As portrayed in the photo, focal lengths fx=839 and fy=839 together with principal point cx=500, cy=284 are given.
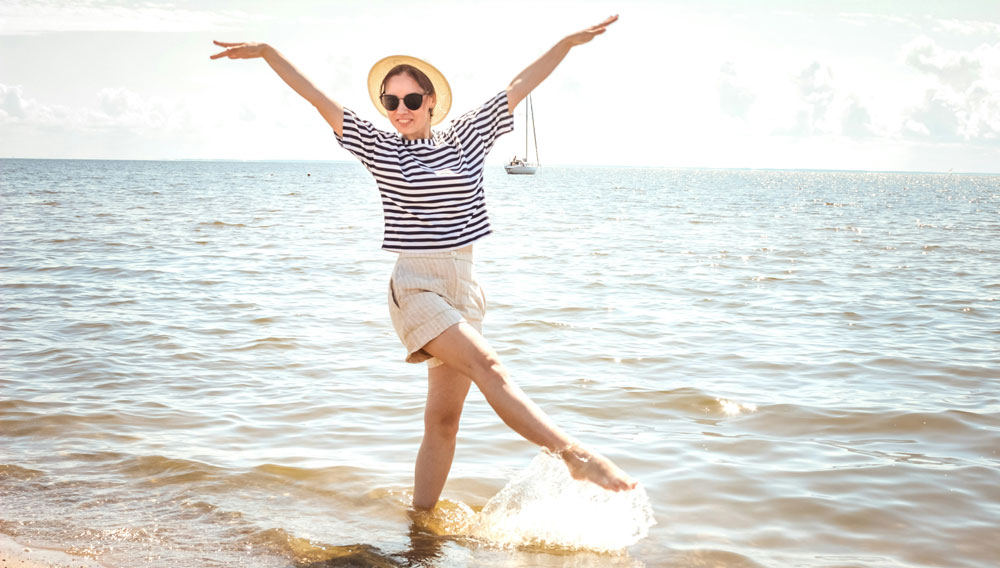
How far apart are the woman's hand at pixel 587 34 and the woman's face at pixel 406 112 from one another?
0.79 meters

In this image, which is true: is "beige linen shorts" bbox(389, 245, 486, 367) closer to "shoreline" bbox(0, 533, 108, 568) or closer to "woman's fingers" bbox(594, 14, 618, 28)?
"woman's fingers" bbox(594, 14, 618, 28)

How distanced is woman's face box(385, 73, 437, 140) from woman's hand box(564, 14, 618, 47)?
790 mm

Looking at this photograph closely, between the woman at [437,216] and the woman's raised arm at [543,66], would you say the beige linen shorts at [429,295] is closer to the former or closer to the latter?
the woman at [437,216]

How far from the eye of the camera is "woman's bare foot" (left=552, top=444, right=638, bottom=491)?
3346 mm

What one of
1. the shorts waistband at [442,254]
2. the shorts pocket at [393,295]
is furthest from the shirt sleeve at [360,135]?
the shorts pocket at [393,295]

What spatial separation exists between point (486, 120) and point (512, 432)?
2.79 meters

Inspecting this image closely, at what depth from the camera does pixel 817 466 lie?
536cm

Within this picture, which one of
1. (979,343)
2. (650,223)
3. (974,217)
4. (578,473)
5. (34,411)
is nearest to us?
(578,473)

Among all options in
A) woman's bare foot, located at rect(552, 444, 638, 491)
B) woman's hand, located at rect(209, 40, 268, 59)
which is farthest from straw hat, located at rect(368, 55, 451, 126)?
woman's bare foot, located at rect(552, 444, 638, 491)

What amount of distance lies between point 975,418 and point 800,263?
10.6 metres

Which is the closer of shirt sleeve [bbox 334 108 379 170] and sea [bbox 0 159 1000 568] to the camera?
shirt sleeve [bbox 334 108 379 170]

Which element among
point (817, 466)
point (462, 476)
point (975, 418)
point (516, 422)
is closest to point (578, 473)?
point (516, 422)

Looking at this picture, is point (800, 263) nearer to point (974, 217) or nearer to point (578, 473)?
point (578, 473)

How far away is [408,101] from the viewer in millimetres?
3738
